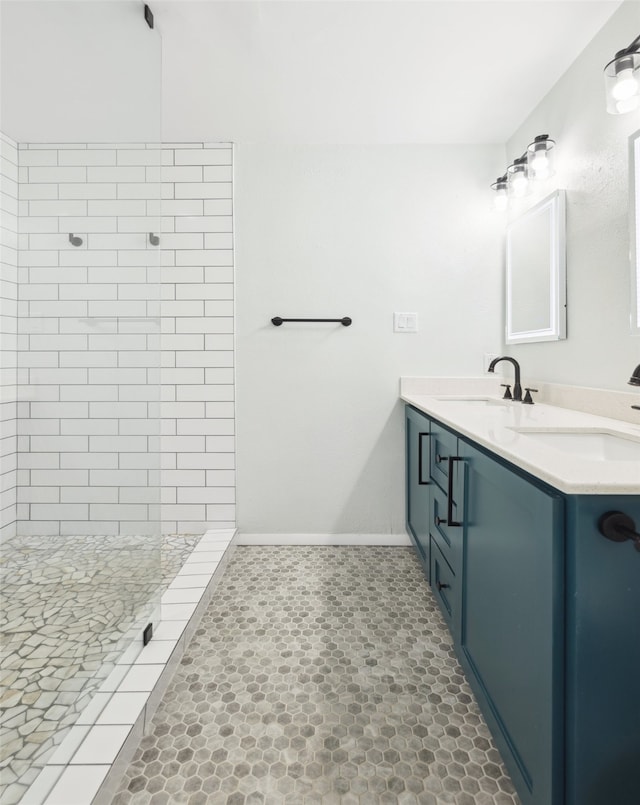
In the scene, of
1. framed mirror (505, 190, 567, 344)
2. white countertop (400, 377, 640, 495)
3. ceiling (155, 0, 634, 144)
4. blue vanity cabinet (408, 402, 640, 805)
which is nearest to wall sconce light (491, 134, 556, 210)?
framed mirror (505, 190, 567, 344)

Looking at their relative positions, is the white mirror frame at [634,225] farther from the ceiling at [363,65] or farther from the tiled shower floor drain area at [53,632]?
the tiled shower floor drain area at [53,632]

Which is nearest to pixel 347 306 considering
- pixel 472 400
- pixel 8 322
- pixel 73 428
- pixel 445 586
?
pixel 472 400

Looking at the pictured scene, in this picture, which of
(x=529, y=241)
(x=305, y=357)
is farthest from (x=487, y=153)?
(x=305, y=357)

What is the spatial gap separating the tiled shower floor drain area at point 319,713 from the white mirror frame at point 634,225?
1330 millimetres

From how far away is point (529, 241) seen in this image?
6.77 ft

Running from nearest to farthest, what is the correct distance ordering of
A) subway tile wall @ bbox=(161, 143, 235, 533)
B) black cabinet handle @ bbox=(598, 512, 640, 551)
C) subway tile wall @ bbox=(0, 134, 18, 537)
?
1. black cabinet handle @ bbox=(598, 512, 640, 551)
2. subway tile wall @ bbox=(0, 134, 18, 537)
3. subway tile wall @ bbox=(161, 143, 235, 533)

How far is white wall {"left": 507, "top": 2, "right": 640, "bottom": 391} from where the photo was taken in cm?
144

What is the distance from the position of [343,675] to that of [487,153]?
2.62 m

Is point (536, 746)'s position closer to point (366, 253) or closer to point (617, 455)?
point (617, 455)

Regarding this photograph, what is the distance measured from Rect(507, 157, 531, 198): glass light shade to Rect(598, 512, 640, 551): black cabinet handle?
1.85 m

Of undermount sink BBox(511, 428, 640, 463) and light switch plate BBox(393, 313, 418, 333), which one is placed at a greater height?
light switch plate BBox(393, 313, 418, 333)

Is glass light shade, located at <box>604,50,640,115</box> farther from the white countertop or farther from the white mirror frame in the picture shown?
the white countertop

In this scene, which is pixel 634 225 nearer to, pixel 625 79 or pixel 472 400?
pixel 625 79

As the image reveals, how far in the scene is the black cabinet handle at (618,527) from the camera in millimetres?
701
